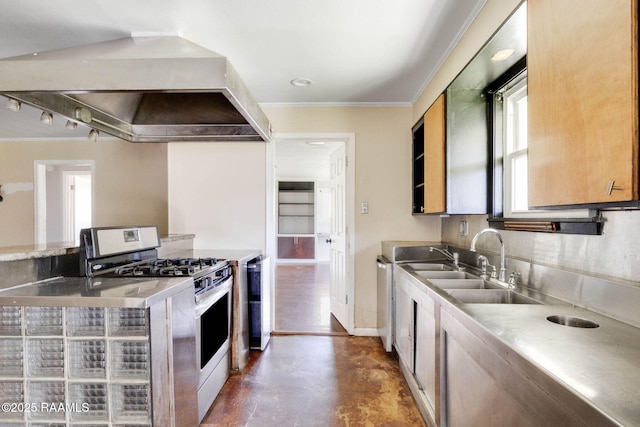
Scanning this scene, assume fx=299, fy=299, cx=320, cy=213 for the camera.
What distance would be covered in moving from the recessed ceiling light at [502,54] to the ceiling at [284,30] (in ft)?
0.86

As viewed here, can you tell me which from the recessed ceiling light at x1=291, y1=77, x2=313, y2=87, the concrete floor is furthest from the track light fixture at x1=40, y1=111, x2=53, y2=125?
the concrete floor

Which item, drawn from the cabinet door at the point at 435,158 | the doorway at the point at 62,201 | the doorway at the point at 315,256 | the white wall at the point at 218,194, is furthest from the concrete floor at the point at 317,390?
the doorway at the point at 62,201

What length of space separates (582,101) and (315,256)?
23.2 feet

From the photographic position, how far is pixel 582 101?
949 millimetres

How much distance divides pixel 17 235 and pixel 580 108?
6.33 m

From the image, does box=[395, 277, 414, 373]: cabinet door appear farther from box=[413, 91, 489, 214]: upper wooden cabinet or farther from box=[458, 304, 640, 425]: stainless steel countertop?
box=[458, 304, 640, 425]: stainless steel countertop

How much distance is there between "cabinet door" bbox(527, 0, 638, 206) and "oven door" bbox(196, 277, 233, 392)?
1.78 meters

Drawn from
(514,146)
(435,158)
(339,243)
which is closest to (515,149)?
(514,146)

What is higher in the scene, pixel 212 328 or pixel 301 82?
pixel 301 82

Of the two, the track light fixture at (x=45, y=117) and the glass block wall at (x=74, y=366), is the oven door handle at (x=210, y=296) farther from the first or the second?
the track light fixture at (x=45, y=117)

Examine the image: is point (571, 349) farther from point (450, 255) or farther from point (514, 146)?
point (450, 255)

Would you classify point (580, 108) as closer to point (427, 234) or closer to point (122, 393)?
point (122, 393)

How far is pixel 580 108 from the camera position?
0.96m

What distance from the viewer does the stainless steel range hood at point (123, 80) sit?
4.23 ft
